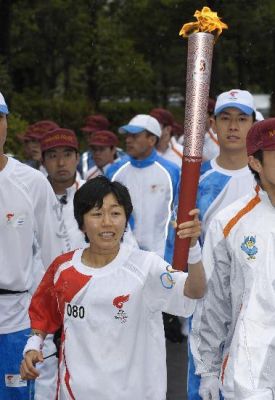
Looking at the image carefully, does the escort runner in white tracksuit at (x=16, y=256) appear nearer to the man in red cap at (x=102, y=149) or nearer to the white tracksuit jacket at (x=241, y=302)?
the white tracksuit jacket at (x=241, y=302)

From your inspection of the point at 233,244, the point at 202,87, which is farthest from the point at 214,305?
the point at 202,87

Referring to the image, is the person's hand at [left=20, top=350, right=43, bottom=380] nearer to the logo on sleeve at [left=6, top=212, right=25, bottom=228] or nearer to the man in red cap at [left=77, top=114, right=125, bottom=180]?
the logo on sleeve at [left=6, top=212, right=25, bottom=228]

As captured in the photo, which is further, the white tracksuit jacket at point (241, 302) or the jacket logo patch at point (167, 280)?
the jacket logo patch at point (167, 280)

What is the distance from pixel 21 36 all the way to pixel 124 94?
359 cm

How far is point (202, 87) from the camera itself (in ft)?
8.59

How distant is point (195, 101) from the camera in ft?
8.57

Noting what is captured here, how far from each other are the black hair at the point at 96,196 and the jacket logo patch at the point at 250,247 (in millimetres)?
502

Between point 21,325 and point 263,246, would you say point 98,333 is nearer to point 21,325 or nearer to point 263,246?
point 263,246

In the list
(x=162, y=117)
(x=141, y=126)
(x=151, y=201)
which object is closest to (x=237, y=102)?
(x=151, y=201)

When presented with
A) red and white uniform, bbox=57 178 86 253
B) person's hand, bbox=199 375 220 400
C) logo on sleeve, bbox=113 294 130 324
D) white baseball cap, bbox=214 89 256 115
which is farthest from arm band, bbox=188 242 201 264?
white baseball cap, bbox=214 89 256 115

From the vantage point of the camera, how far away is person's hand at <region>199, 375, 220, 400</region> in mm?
3438

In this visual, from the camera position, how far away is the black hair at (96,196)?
131 inches

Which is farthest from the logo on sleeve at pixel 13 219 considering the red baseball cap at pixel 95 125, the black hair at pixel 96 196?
the red baseball cap at pixel 95 125

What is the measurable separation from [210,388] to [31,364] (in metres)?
0.75
